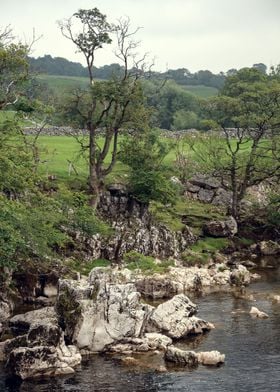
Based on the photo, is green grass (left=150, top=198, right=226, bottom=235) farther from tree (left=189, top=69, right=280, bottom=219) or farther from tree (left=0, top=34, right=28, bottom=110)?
tree (left=0, top=34, right=28, bottom=110)

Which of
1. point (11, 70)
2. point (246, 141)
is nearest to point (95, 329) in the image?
point (11, 70)

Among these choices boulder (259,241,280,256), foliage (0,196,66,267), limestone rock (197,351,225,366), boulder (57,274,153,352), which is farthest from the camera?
boulder (259,241,280,256)

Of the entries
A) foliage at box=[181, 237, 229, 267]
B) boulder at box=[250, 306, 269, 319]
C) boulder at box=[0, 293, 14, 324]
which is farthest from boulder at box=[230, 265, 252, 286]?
boulder at box=[0, 293, 14, 324]

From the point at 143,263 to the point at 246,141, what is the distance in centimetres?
3033

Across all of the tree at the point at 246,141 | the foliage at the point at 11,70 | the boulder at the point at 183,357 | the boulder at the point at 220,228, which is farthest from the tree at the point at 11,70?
the tree at the point at 246,141

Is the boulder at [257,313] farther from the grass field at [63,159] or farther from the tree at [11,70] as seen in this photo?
the grass field at [63,159]

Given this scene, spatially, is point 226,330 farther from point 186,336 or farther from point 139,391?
point 139,391

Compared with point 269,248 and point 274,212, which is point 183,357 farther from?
point 274,212

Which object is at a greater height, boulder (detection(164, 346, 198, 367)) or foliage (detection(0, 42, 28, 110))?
foliage (detection(0, 42, 28, 110))

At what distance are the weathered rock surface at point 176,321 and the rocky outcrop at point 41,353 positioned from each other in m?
7.32

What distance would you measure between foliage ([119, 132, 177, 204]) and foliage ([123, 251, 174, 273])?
10770 millimetres

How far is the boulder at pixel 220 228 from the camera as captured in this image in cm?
7611

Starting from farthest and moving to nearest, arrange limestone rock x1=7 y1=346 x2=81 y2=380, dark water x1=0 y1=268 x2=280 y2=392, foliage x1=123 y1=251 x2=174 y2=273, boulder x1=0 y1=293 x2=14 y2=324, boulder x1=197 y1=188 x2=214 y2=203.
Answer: boulder x1=197 y1=188 x2=214 y2=203 → foliage x1=123 y1=251 x2=174 y2=273 → boulder x1=0 y1=293 x2=14 y2=324 → limestone rock x1=7 y1=346 x2=81 y2=380 → dark water x1=0 y1=268 x2=280 y2=392

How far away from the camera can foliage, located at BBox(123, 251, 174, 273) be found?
59.7 m
